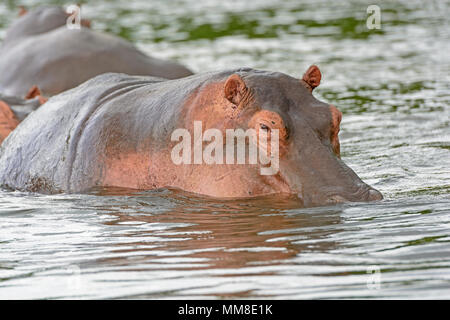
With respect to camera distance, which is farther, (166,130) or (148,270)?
(166,130)

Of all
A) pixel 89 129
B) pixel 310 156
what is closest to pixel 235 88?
pixel 310 156

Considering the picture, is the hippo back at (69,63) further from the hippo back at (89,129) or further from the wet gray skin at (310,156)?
the wet gray skin at (310,156)

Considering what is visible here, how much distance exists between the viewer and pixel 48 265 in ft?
17.2

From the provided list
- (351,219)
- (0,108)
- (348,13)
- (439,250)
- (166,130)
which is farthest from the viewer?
(348,13)

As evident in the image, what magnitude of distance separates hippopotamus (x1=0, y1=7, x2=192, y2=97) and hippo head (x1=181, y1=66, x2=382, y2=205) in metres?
5.61

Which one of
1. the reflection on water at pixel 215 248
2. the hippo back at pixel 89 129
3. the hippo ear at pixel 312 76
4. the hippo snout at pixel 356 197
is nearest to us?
the reflection on water at pixel 215 248

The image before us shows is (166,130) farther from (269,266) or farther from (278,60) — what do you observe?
(278,60)

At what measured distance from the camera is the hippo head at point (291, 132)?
19.4ft

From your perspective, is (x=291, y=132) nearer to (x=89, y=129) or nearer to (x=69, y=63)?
(x=89, y=129)

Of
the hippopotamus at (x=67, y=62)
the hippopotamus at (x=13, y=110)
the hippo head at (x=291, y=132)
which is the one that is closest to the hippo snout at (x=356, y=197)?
the hippo head at (x=291, y=132)

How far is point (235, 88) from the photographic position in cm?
614

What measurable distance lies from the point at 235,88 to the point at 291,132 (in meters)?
0.43
